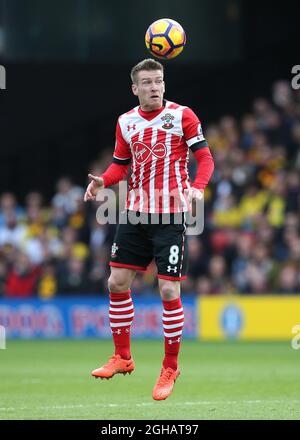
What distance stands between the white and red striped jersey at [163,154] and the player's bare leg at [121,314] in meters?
0.60

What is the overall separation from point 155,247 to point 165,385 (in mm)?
1165

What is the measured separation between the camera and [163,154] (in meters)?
9.30

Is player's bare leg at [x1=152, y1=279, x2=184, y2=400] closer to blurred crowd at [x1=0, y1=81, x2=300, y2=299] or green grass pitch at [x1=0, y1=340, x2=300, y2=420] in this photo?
green grass pitch at [x1=0, y1=340, x2=300, y2=420]

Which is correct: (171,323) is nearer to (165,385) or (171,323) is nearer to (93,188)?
(165,385)

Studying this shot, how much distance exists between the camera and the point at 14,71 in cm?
2419

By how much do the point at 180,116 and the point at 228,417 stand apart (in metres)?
2.58

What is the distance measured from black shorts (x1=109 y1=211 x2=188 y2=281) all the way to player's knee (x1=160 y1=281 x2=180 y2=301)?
0.05 metres

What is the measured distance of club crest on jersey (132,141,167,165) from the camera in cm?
930

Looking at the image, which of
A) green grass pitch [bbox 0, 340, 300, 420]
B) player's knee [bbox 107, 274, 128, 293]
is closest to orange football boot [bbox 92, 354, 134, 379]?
green grass pitch [bbox 0, 340, 300, 420]

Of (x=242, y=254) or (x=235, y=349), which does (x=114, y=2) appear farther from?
(x=235, y=349)

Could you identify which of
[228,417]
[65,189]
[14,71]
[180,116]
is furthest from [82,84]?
[228,417]

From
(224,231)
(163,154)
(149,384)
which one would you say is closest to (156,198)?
(163,154)

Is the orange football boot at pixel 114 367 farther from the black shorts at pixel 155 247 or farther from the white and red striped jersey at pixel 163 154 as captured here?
the white and red striped jersey at pixel 163 154

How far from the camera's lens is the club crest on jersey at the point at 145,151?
9.30 metres
